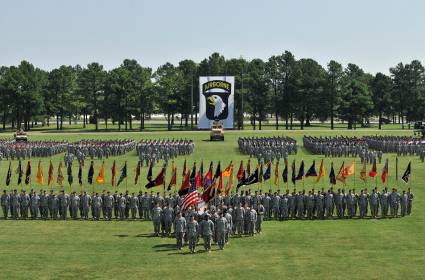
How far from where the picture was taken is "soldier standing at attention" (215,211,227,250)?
20.2m

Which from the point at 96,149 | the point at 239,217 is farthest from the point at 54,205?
the point at 96,149

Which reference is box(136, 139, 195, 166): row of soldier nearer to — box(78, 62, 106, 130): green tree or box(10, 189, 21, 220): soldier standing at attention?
box(10, 189, 21, 220): soldier standing at attention

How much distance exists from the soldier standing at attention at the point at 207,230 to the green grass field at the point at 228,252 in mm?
490

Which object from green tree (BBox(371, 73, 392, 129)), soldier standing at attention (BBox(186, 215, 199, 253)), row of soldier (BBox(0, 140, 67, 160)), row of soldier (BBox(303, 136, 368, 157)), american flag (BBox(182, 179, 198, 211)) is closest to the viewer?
soldier standing at attention (BBox(186, 215, 199, 253))

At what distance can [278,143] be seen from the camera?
177 ft

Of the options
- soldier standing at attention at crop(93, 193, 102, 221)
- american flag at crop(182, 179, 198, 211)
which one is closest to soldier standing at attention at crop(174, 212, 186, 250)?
american flag at crop(182, 179, 198, 211)

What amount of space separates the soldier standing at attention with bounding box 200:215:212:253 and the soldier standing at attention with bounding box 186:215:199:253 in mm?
231

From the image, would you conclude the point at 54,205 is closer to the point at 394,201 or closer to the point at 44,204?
the point at 44,204

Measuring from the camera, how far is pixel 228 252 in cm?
2003

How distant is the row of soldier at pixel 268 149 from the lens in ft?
156

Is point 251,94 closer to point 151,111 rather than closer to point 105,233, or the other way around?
point 151,111

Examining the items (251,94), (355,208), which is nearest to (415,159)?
(355,208)

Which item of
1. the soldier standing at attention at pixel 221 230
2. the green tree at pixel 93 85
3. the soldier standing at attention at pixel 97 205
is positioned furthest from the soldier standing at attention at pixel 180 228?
the green tree at pixel 93 85

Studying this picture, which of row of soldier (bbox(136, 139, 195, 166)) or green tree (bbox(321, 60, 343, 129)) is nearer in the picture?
row of soldier (bbox(136, 139, 195, 166))
